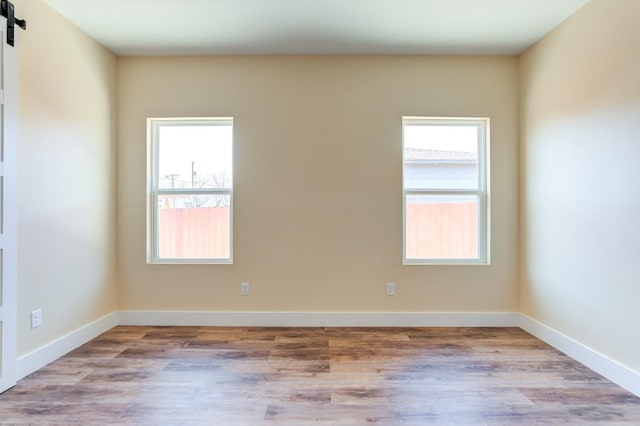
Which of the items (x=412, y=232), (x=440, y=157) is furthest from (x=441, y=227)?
(x=440, y=157)

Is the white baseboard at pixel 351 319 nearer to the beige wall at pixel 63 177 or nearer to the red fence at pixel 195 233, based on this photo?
the red fence at pixel 195 233

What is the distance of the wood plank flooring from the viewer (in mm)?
2006

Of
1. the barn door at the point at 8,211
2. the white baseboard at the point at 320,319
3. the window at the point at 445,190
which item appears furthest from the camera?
the window at the point at 445,190

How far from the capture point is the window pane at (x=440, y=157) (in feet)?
12.0

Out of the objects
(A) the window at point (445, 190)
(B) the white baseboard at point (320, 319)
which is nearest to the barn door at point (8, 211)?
(B) the white baseboard at point (320, 319)

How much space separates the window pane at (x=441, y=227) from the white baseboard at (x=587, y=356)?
836mm

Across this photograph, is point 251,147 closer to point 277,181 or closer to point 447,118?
point 277,181

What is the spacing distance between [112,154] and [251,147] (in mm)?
1408

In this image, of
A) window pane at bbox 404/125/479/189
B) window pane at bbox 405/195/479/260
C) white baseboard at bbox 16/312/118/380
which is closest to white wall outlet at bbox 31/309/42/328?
white baseboard at bbox 16/312/118/380

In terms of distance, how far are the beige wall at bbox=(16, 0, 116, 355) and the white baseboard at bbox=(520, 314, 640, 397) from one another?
4.12 meters

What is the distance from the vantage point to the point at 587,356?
2.67m

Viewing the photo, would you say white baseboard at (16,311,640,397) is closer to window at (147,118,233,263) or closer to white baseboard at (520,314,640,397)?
white baseboard at (520,314,640,397)

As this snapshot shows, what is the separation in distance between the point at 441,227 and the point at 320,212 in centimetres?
127

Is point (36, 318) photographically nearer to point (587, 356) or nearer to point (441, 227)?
point (441, 227)
